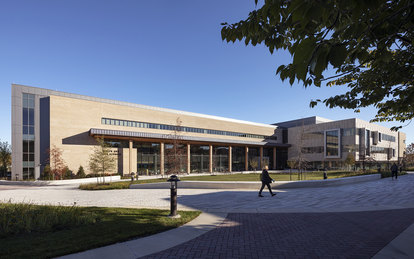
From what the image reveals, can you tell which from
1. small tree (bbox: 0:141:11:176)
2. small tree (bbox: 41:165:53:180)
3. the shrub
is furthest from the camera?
small tree (bbox: 0:141:11:176)

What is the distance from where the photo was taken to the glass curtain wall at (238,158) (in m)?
47.4

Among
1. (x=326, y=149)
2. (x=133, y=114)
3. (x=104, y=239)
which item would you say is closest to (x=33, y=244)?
(x=104, y=239)

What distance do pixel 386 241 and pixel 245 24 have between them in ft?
21.8

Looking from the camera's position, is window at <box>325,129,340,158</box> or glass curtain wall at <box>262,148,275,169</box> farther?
glass curtain wall at <box>262,148,275,169</box>

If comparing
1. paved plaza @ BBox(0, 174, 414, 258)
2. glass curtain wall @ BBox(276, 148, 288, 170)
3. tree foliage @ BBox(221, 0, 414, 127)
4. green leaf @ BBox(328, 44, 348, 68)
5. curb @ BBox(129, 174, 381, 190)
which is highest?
tree foliage @ BBox(221, 0, 414, 127)

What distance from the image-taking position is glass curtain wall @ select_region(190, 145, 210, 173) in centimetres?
4166

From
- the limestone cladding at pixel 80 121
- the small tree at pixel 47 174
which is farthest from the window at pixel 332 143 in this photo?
the small tree at pixel 47 174

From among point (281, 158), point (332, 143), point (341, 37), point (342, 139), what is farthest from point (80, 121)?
point (342, 139)

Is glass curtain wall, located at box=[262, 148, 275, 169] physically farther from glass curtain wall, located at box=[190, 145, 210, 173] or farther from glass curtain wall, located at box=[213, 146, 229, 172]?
glass curtain wall, located at box=[190, 145, 210, 173]

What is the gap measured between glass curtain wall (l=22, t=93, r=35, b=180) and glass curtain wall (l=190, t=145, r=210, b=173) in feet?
80.5

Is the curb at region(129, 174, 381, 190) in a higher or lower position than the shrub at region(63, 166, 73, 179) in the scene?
higher

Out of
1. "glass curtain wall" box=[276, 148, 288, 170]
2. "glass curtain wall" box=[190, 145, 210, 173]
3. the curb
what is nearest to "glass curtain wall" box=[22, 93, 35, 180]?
the curb

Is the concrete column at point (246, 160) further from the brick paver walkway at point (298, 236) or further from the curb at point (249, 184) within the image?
the brick paver walkway at point (298, 236)

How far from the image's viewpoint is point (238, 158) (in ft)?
158
